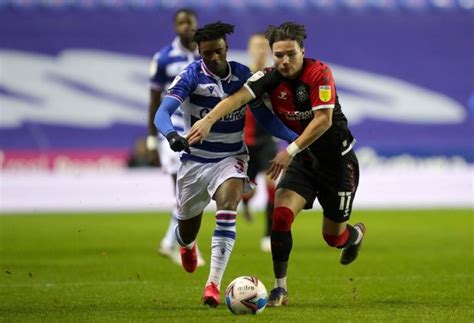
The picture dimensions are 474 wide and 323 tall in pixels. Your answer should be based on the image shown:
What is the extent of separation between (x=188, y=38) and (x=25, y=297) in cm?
435

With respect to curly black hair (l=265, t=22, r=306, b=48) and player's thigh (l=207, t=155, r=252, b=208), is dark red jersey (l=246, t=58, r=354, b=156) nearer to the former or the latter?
curly black hair (l=265, t=22, r=306, b=48)

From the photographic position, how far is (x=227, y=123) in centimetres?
856

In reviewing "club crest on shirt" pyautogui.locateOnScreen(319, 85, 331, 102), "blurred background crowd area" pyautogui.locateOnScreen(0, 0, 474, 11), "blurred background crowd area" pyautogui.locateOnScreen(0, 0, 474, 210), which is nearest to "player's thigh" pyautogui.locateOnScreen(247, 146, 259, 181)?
"club crest on shirt" pyautogui.locateOnScreen(319, 85, 331, 102)

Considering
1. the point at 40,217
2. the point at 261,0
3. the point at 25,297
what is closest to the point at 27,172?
the point at 40,217

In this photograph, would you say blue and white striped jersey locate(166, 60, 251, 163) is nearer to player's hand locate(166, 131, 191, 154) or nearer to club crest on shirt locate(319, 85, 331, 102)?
player's hand locate(166, 131, 191, 154)

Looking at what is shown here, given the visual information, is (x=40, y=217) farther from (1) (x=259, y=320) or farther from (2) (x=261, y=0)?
(1) (x=259, y=320)

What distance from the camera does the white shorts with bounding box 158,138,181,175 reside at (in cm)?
1241

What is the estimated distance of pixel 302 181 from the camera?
8609mm

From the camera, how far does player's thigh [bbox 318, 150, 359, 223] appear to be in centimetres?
873

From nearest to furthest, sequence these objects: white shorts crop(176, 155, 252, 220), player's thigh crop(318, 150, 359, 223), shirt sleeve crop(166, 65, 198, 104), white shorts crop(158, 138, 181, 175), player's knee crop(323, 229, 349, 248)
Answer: shirt sleeve crop(166, 65, 198, 104) → white shorts crop(176, 155, 252, 220) → player's thigh crop(318, 150, 359, 223) → player's knee crop(323, 229, 349, 248) → white shorts crop(158, 138, 181, 175)

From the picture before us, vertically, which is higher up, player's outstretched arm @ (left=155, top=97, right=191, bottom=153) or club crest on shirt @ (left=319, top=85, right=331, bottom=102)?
club crest on shirt @ (left=319, top=85, right=331, bottom=102)

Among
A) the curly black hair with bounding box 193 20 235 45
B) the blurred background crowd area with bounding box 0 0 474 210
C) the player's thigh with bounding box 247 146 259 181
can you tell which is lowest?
the blurred background crowd area with bounding box 0 0 474 210

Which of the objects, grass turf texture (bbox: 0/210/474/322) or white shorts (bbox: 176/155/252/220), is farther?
white shorts (bbox: 176/155/252/220)


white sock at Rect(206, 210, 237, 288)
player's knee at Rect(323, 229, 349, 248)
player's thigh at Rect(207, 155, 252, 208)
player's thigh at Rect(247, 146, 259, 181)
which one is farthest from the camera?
player's thigh at Rect(247, 146, 259, 181)
